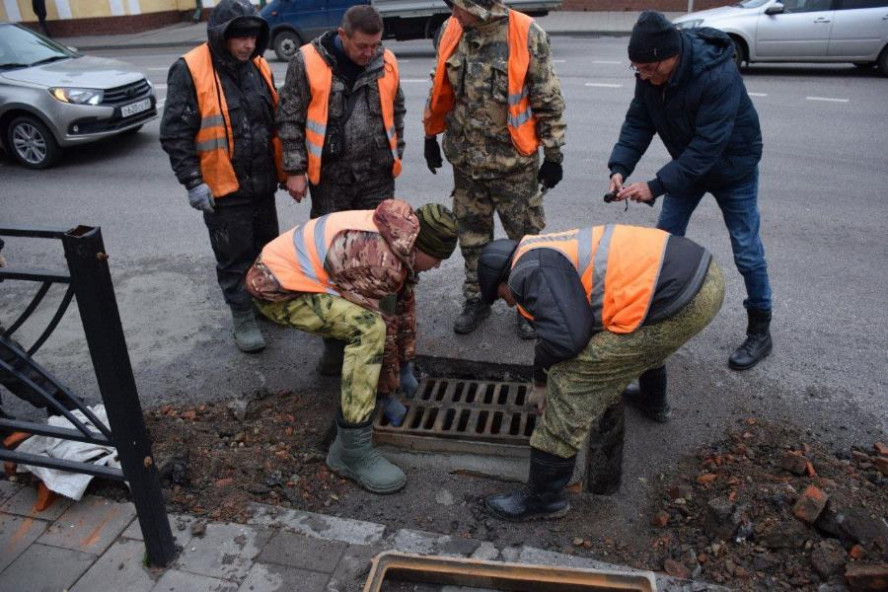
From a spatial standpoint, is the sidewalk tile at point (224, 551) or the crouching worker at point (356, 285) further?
the crouching worker at point (356, 285)

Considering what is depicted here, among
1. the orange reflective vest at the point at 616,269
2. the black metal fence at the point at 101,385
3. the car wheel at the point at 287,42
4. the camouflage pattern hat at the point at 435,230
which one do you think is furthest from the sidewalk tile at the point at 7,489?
the car wheel at the point at 287,42

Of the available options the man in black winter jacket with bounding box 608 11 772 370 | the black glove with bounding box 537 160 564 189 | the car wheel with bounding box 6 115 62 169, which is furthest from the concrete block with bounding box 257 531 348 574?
the car wheel with bounding box 6 115 62 169

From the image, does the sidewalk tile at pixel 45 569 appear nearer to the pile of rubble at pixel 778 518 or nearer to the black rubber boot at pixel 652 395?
the pile of rubble at pixel 778 518

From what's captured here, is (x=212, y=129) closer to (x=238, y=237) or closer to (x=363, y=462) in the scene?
(x=238, y=237)

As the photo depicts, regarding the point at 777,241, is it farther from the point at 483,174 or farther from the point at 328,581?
the point at 328,581

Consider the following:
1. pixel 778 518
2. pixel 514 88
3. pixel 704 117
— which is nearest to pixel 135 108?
pixel 514 88

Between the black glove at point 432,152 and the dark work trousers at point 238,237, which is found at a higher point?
the black glove at point 432,152

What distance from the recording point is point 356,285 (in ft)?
11.3

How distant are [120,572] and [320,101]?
2576 mm

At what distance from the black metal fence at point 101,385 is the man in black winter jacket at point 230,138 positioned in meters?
1.53

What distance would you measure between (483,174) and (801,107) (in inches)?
284

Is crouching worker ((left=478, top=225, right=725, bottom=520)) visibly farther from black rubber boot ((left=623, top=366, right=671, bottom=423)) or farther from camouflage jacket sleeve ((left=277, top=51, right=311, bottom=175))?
camouflage jacket sleeve ((left=277, top=51, right=311, bottom=175))

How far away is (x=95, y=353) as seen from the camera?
99.6 inches

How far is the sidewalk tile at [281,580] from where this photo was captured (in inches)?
111
